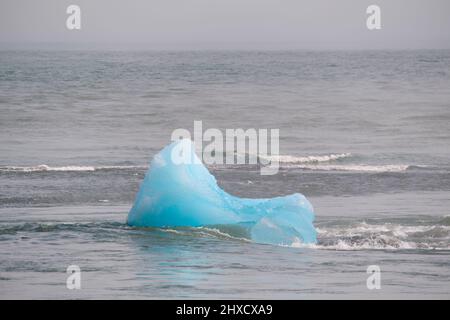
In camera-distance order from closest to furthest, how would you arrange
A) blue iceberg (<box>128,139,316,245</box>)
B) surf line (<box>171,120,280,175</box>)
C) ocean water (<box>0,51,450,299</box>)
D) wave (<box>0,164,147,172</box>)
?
ocean water (<box>0,51,450,299</box>) < blue iceberg (<box>128,139,316,245</box>) < wave (<box>0,164,147,172</box>) < surf line (<box>171,120,280,175</box>)

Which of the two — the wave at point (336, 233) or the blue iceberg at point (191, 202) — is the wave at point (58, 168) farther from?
the blue iceberg at point (191, 202)

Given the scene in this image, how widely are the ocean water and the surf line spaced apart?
0.58 m

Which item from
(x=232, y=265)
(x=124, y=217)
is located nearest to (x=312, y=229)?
(x=232, y=265)

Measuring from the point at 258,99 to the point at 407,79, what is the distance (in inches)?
616

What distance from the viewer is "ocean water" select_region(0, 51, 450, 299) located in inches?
500

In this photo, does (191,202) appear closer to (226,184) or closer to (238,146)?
(226,184)

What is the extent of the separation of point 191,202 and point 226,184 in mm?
7327

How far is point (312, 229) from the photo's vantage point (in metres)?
15.3

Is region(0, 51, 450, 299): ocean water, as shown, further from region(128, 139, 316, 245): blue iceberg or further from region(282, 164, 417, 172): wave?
region(128, 139, 316, 245): blue iceberg

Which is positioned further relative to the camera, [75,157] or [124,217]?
[75,157]

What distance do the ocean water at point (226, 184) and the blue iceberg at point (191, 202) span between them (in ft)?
0.88

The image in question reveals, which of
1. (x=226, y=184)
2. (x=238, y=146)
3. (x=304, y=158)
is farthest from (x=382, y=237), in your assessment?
(x=238, y=146)

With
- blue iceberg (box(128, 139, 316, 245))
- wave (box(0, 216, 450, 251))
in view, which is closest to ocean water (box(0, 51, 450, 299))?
wave (box(0, 216, 450, 251))

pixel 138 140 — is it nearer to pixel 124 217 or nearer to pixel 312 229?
pixel 124 217
